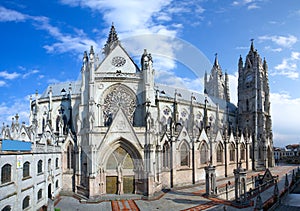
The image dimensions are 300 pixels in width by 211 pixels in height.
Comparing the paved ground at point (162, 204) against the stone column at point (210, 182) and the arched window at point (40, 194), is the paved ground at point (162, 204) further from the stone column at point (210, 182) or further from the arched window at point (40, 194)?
the arched window at point (40, 194)

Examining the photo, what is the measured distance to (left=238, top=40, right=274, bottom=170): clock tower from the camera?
63.8 m

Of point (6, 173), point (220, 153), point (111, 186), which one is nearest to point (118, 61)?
point (111, 186)

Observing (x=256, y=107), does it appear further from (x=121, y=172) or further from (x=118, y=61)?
(x=121, y=172)

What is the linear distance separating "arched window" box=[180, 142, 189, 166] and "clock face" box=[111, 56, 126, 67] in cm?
1691

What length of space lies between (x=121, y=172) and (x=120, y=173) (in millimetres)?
182

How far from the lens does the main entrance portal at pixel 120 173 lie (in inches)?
1291

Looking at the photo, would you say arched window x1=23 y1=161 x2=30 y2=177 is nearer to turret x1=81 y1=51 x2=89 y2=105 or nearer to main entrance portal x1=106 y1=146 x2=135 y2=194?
main entrance portal x1=106 y1=146 x2=135 y2=194

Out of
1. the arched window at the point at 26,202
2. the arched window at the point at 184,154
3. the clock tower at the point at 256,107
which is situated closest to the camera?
the arched window at the point at 26,202

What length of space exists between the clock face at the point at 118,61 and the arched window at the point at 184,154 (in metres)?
16.9

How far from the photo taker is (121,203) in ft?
97.0

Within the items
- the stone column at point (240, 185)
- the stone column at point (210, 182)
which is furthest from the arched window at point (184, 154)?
the stone column at point (240, 185)

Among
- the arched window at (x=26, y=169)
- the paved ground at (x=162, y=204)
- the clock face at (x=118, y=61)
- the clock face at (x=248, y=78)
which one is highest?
the clock face at (x=248, y=78)

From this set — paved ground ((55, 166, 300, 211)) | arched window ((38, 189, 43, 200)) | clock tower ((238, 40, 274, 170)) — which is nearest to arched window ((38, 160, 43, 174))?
arched window ((38, 189, 43, 200))

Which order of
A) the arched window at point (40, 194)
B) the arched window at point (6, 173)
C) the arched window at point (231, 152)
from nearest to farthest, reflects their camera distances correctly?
1. the arched window at point (6, 173)
2. the arched window at point (40, 194)
3. the arched window at point (231, 152)
